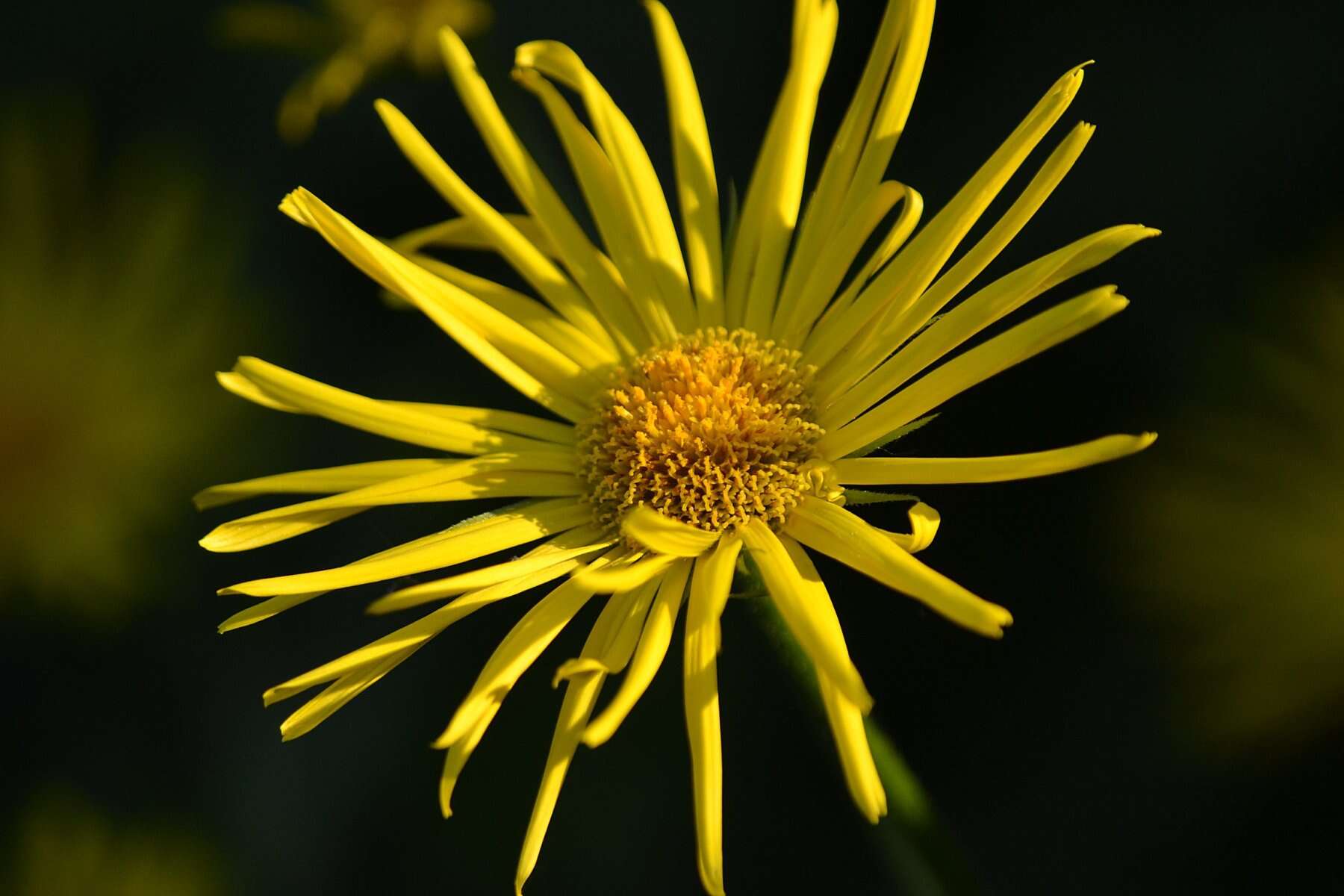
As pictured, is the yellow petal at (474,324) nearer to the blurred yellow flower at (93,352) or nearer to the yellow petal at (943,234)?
the yellow petal at (943,234)

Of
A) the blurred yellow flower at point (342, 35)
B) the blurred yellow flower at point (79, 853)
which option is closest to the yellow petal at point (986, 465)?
the blurred yellow flower at point (342, 35)

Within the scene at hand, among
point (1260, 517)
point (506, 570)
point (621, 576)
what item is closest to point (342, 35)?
point (506, 570)

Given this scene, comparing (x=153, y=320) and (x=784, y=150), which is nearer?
(x=784, y=150)

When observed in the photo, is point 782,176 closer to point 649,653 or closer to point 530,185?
point 530,185

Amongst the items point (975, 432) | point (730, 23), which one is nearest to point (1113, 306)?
point (975, 432)

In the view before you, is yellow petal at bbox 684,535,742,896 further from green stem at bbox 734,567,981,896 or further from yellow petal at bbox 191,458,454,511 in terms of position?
yellow petal at bbox 191,458,454,511

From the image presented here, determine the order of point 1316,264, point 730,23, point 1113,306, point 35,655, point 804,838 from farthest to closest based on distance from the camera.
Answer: point 35,655
point 730,23
point 804,838
point 1316,264
point 1113,306

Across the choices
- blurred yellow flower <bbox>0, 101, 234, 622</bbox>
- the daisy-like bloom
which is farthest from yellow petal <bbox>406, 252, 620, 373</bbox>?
blurred yellow flower <bbox>0, 101, 234, 622</bbox>

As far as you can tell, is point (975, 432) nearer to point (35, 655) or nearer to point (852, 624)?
point (852, 624)
